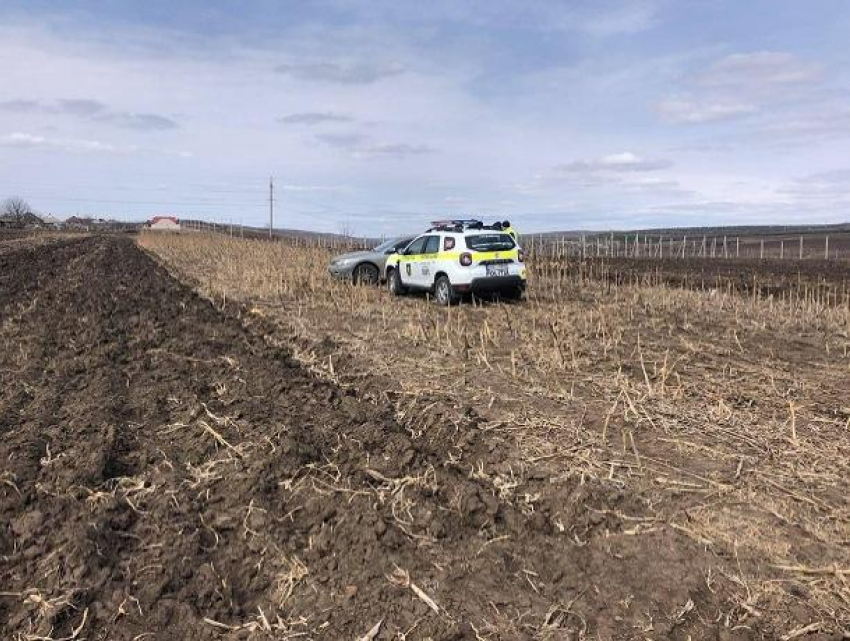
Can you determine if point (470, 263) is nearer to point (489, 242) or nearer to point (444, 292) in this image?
point (489, 242)

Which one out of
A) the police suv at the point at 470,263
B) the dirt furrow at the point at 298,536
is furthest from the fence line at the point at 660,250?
the dirt furrow at the point at 298,536

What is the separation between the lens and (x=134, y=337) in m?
9.41

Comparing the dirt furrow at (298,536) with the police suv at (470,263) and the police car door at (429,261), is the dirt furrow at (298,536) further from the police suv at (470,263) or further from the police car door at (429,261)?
the police car door at (429,261)

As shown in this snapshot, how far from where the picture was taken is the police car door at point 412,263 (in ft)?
47.9

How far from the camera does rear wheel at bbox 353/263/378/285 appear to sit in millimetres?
17750

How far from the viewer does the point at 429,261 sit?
14.1 metres

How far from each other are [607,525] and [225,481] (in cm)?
246

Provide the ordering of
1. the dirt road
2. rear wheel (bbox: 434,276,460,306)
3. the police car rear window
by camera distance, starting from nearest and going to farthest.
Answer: the dirt road → the police car rear window → rear wheel (bbox: 434,276,460,306)

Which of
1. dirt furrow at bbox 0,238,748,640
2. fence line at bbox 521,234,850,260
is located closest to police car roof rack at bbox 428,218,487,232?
dirt furrow at bbox 0,238,748,640

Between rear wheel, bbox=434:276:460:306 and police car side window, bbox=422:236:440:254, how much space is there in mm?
604

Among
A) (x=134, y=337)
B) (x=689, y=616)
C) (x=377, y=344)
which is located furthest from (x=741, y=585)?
(x=134, y=337)

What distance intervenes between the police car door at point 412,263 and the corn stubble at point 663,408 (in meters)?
1.61

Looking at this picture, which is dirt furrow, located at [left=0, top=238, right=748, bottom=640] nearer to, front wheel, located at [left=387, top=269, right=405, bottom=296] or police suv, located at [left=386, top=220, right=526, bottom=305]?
police suv, located at [left=386, top=220, right=526, bottom=305]

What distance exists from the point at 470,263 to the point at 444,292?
2.94 feet
